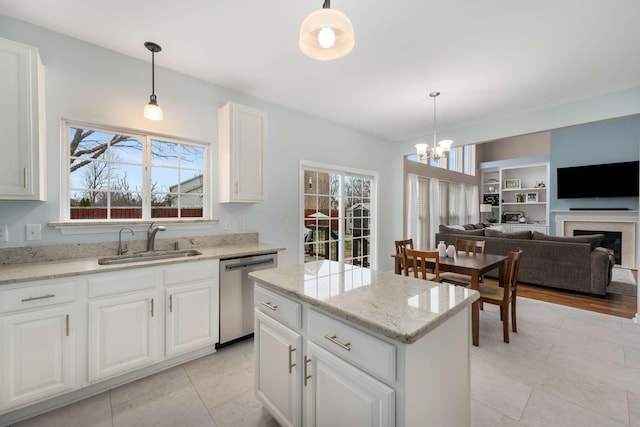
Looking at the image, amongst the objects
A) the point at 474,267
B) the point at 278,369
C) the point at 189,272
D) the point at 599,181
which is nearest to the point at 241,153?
the point at 189,272

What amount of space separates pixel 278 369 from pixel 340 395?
0.47m

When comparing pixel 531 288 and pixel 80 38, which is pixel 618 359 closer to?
pixel 531 288

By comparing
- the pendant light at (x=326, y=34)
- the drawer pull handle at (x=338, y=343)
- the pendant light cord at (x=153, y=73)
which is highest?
the pendant light cord at (x=153, y=73)

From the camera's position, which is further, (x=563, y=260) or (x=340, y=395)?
(x=563, y=260)

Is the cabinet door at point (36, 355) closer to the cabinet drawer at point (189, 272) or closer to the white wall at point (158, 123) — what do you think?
the cabinet drawer at point (189, 272)

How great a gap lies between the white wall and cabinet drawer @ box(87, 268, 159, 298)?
633 mm

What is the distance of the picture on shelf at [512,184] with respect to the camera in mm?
→ 8575

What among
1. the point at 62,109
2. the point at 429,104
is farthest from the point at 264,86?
the point at 429,104

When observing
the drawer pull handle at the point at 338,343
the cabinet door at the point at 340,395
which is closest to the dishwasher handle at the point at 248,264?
the cabinet door at the point at 340,395

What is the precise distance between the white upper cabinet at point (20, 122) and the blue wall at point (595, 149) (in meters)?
8.98

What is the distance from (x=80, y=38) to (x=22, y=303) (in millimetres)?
2093

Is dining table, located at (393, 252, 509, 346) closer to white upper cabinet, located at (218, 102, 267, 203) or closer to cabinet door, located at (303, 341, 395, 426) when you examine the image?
cabinet door, located at (303, 341, 395, 426)

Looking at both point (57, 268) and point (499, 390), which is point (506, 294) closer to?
point (499, 390)

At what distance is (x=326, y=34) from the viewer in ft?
4.21
